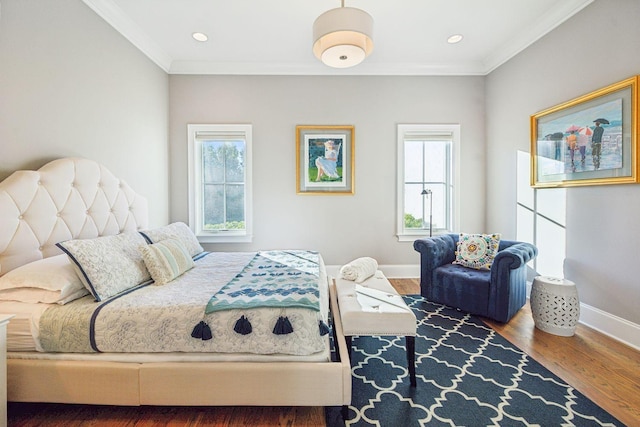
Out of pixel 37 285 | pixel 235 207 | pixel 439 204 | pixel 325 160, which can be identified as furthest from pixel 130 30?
pixel 439 204

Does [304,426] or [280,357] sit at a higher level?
[280,357]

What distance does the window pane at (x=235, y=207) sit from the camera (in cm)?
389

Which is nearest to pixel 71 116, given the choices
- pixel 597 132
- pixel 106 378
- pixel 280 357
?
pixel 106 378

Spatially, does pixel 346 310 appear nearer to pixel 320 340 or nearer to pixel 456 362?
pixel 320 340

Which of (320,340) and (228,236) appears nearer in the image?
(320,340)

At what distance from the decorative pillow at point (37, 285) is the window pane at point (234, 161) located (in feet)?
7.97

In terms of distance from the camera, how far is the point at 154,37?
10.4 feet

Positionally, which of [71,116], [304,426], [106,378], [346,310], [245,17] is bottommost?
[304,426]

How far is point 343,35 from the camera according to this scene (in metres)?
1.98

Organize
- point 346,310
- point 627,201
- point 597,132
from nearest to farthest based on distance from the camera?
point 346,310, point 627,201, point 597,132

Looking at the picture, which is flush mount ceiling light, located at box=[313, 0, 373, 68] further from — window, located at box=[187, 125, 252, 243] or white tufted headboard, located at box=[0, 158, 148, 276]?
white tufted headboard, located at box=[0, 158, 148, 276]

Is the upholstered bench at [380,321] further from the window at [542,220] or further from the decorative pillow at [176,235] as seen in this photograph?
the window at [542,220]

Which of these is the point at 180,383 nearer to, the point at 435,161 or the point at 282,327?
the point at 282,327

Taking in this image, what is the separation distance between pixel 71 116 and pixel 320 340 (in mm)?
2669
